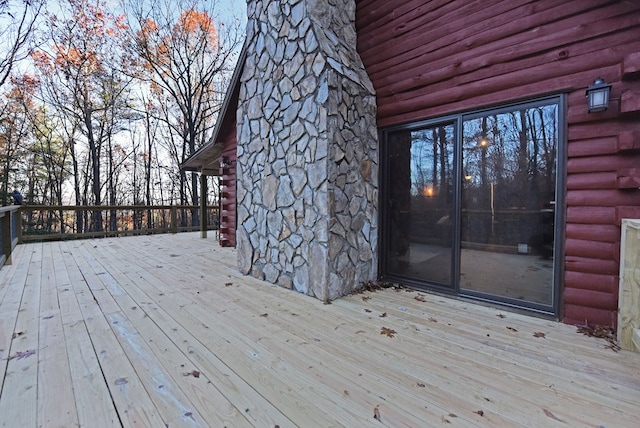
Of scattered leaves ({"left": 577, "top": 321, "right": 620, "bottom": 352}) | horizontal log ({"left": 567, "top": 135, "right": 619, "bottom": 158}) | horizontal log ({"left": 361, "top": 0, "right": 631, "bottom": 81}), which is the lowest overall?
scattered leaves ({"left": 577, "top": 321, "right": 620, "bottom": 352})

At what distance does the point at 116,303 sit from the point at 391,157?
3623 millimetres

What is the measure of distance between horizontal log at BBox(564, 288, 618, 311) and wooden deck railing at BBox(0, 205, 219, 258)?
27.1ft

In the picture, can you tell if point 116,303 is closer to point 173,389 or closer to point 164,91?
point 173,389

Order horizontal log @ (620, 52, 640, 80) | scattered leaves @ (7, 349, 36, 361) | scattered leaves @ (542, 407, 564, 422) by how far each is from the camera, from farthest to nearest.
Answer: horizontal log @ (620, 52, 640, 80), scattered leaves @ (7, 349, 36, 361), scattered leaves @ (542, 407, 564, 422)

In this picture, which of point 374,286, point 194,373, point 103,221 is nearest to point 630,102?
point 374,286

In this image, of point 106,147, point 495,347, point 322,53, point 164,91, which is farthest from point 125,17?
point 495,347

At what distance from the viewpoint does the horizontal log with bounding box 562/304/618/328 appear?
93.8 inches

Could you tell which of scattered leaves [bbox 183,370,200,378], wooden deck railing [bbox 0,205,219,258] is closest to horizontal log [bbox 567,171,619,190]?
scattered leaves [bbox 183,370,200,378]

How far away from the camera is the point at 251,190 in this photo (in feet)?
13.8

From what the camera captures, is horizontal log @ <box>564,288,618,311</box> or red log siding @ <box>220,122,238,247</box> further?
red log siding @ <box>220,122,238,247</box>

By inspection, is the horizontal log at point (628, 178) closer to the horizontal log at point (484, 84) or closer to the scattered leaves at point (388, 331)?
the horizontal log at point (484, 84)

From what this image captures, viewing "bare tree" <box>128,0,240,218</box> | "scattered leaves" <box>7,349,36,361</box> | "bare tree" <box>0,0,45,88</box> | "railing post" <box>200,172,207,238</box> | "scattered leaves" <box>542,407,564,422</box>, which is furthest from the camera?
"bare tree" <box>128,0,240,218</box>

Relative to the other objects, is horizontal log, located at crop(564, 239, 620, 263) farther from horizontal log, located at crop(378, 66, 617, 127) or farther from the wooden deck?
horizontal log, located at crop(378, 66, 617, 127)

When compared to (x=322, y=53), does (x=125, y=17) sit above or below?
above
